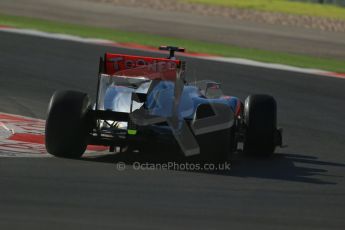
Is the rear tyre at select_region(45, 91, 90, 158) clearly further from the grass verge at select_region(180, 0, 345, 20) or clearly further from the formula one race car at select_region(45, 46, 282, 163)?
the grass verge at select_region(180, 0, 345, 20)

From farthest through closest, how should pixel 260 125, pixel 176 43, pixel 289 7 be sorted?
1. pixel 289 7
2. pixel 176 43
3. pixel 260 125

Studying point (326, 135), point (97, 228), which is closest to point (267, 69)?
point (326, 135)

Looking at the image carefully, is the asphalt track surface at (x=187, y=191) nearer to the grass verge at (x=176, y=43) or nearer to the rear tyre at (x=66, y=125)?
the rear tyre at (x=66, y=125)

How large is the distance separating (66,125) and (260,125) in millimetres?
2635

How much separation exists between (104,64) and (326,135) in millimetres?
4262

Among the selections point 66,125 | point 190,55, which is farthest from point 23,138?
point 190,55

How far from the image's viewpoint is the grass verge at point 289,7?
4084 centimetres

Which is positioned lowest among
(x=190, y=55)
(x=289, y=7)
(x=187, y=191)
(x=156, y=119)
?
(x=289, y=7)

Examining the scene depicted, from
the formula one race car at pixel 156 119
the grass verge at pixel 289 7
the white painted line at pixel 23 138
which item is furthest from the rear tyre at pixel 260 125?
the grass verge at pixel 289 7

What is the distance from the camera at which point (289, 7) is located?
42.2m

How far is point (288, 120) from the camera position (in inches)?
681

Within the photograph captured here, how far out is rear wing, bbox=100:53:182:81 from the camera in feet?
43.1

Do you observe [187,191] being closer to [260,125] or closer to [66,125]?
[66,125]

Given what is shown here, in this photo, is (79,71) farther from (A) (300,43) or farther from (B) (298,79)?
(A) (300,43)
